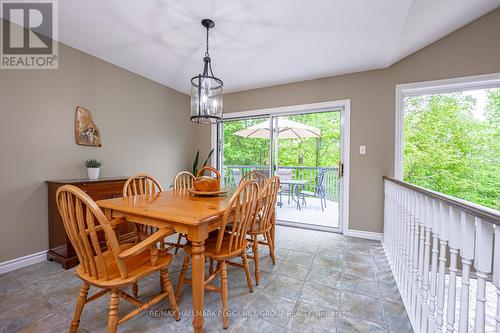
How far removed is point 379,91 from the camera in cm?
298

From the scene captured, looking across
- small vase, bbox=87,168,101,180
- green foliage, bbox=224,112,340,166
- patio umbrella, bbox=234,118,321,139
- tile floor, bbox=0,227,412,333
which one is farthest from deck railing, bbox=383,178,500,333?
small vase, bbox=87,168,101,180

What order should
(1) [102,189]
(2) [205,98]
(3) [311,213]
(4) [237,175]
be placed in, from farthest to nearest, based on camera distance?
1. (3) [311,213]
2. (4) [237,175]
3. (1) [102,189]
4. (2) [205,98]

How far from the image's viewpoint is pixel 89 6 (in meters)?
1.92

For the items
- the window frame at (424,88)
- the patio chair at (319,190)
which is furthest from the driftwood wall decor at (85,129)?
the window frame at (424,88)

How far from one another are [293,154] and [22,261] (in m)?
3.98

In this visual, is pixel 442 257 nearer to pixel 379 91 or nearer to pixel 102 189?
pixel 379 91

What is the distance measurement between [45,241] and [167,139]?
2144 mm

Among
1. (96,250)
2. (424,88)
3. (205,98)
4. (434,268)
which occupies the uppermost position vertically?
(424,88)

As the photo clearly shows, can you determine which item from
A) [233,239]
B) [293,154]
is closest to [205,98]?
[233,239]

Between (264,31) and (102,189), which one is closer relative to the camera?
(264,31)

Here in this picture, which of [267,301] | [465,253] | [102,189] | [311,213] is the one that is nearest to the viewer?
[465,253]

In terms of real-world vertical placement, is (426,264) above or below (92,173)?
below

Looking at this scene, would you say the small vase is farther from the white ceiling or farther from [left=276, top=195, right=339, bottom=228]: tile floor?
[left=276, top=195, right=339, bottom=228]: tile floor

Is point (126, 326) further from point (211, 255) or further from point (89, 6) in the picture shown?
point (89, 6)
